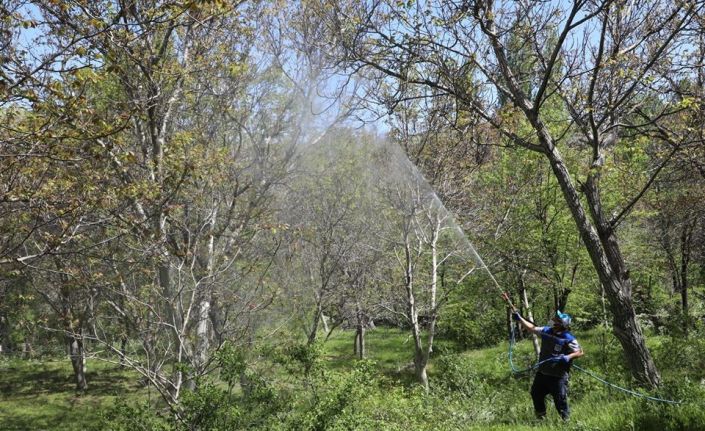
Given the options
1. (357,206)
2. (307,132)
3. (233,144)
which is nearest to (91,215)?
(233,144)

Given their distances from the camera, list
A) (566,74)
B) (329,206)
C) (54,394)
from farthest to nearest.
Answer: (54,394)
(329,206)
(566,74)

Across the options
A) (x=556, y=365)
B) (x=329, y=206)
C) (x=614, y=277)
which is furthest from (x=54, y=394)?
(x=614, y=277)

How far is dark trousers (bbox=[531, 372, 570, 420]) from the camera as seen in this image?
20.9ft

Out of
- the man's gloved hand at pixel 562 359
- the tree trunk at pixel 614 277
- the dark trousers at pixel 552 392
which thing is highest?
the tree trunk at pixel 614 277

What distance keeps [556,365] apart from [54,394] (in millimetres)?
20073

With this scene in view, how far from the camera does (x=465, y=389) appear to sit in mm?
8977

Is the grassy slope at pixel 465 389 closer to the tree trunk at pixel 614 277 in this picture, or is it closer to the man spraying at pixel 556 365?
the man spraying at pixel 556 365

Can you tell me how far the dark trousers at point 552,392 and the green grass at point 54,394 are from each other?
11.7 metres

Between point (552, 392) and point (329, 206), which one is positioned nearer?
point (552, 392)

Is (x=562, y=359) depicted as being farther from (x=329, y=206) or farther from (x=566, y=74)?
(x=329, y=206)

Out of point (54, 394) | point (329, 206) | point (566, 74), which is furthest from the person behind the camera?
point (54, 394)

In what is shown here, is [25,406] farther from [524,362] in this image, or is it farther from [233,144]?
[524,362]

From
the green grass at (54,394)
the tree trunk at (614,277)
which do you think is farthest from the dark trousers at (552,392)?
the green grass at (54,394)

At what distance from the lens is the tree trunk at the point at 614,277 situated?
6340mm
